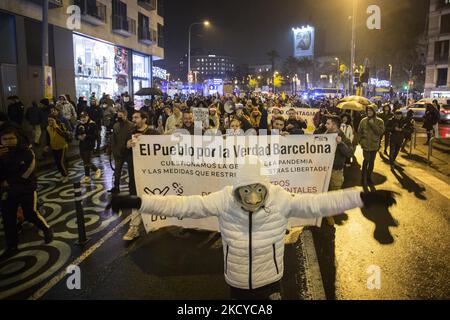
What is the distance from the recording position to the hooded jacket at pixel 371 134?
962 cm

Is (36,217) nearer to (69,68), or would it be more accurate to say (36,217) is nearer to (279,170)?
(279,170)

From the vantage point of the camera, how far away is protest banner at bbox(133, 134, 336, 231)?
20.4ft

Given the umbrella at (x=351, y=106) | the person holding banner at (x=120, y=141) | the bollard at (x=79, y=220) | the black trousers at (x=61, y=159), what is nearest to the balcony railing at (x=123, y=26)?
the umbrella at (x=351, y=106)

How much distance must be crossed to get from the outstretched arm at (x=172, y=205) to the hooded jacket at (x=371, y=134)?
287 inches

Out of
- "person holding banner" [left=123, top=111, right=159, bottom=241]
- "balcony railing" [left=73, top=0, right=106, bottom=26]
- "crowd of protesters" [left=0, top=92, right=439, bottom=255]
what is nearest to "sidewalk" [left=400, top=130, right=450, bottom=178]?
"crowd of protesters" [left=0, top=92, right=439, bottom=255]

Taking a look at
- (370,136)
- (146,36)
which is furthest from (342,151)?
(146,36)

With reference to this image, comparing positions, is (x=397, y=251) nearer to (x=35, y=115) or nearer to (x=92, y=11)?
(x=35, y=115)

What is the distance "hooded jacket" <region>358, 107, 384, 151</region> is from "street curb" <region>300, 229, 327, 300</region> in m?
3.90

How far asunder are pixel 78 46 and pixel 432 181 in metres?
23.5

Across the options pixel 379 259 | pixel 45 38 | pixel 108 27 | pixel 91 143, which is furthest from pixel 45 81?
pixel 108 27

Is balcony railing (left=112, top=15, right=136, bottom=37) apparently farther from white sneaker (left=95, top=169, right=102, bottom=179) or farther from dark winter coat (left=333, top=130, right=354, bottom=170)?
dark winter coat (left=333, top=130, right=354, bottom=170)
